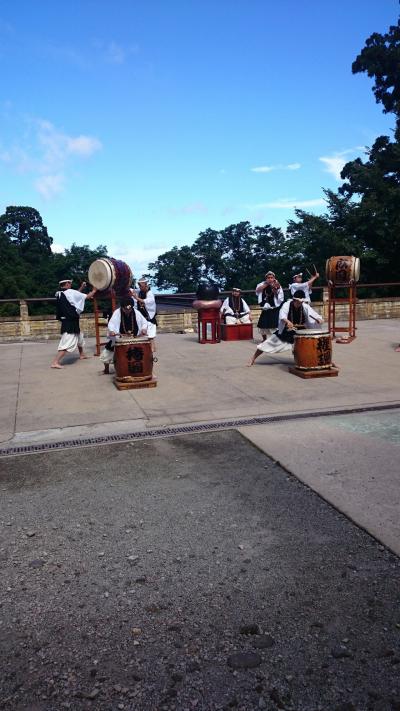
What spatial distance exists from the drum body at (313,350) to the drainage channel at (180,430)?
1.87 meters

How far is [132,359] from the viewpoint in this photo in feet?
25.8

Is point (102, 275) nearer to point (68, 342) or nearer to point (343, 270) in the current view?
point (68, 342)

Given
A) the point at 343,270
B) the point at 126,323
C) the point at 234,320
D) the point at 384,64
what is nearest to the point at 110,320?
the point at 126,323

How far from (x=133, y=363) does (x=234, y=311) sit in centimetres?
578

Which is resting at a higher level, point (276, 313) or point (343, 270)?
point (343, 270)

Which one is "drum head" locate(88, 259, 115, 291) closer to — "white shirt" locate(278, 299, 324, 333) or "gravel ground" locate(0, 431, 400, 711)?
"white shirt" locate(278, 299, 324, 333)

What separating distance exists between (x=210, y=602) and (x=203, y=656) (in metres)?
0.39

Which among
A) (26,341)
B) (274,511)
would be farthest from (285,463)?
(26,341)

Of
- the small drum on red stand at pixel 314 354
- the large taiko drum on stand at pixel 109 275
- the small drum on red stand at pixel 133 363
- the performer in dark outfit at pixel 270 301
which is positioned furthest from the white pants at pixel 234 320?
the small drum on red stand at pixel 133 363

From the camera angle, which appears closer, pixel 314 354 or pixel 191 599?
pixel 191 599

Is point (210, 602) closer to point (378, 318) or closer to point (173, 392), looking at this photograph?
point (173, 392)

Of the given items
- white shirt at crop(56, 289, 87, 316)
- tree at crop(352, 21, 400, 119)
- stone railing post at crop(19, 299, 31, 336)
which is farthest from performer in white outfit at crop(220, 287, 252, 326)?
tree at crop(352, 21, 400, 119)

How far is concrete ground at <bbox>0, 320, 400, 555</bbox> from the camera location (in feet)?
14.1

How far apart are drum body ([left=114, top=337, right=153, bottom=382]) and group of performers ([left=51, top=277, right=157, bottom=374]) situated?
0.29 m
